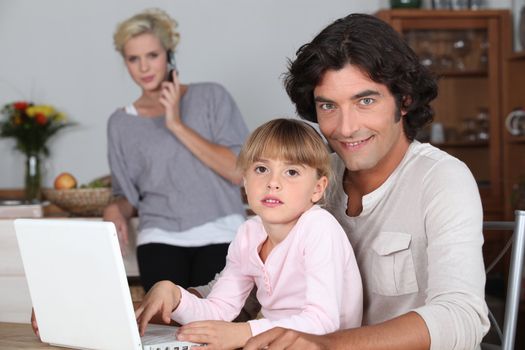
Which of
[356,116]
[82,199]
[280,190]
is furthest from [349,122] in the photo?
[82,199]

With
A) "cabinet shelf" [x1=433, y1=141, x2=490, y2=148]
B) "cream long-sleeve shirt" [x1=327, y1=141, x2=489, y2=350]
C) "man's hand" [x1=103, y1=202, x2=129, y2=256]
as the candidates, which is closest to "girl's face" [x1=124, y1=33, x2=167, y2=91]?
"man's hand" [x1=103, y1=202, x2=129, y2=256]

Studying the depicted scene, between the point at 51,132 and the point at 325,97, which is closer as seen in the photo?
the point at 325,97

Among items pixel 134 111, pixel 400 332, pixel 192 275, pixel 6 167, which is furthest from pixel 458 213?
pixel 6 167

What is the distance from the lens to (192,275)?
→ 2.81 metres

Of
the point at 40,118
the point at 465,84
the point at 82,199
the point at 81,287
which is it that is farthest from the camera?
the point at 465,84

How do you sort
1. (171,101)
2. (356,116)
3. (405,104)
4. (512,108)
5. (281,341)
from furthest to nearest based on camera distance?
(512,108), (171,101), (405,104), (356,116), (281,341)

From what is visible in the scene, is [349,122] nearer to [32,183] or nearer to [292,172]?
[292,172]

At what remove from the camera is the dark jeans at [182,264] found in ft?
9.09

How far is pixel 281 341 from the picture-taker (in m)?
1.18

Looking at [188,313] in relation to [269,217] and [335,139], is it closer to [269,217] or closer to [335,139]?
[269,217]

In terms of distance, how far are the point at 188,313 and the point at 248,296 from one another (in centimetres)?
22

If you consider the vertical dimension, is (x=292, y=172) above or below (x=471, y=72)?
above

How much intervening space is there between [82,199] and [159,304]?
189 centimetres

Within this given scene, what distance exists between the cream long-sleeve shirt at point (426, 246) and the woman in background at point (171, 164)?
1.09 meters
